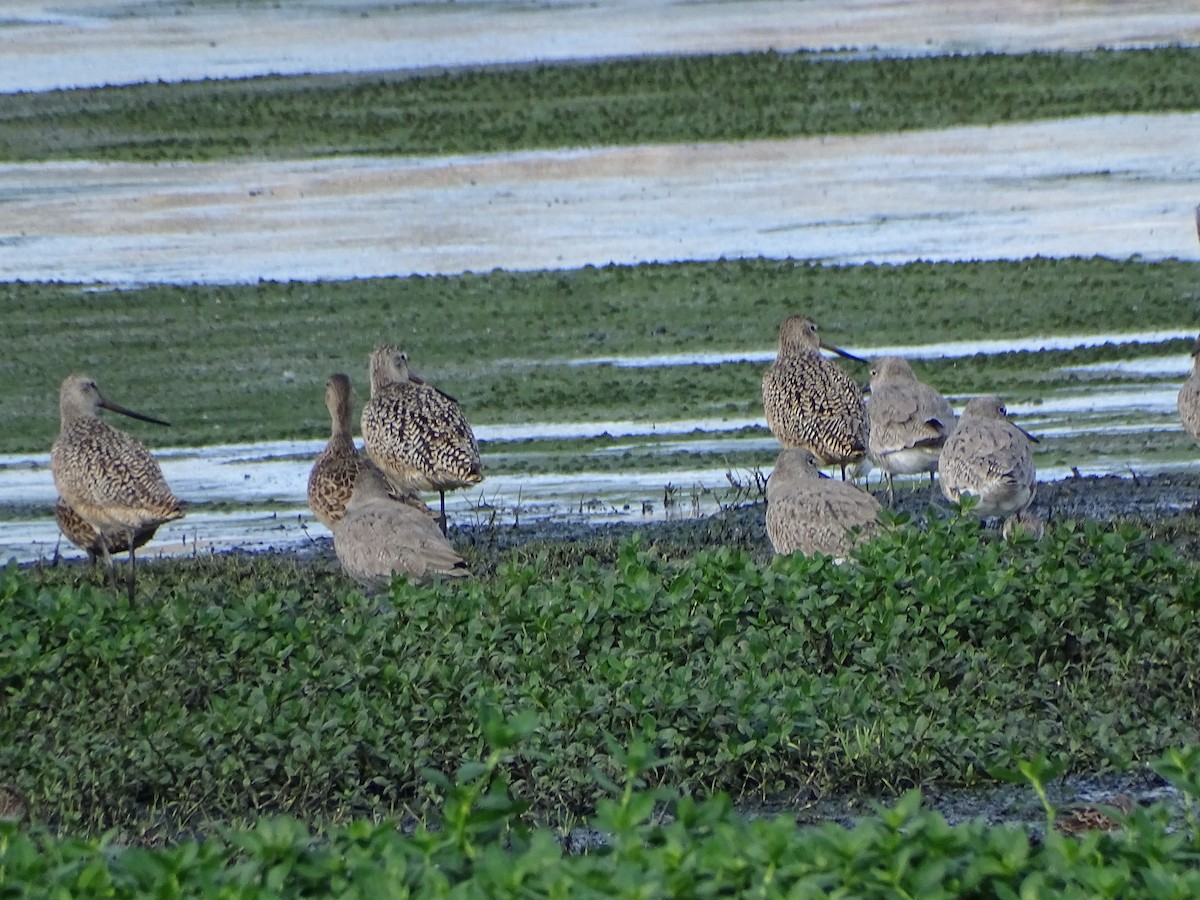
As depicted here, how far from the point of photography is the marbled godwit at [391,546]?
8.98 meters

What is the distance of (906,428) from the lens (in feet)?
37.6

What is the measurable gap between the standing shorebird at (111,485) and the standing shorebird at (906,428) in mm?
3628

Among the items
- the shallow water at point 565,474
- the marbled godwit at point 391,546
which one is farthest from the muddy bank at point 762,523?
the marbled godwit at point 391,546

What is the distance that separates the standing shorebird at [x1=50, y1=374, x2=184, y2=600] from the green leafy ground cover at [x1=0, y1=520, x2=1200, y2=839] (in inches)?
58.0

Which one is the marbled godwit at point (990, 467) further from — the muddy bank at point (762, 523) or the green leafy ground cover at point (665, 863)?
the green leafy ground cover at point (665, 863)

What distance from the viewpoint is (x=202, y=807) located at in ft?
21.7

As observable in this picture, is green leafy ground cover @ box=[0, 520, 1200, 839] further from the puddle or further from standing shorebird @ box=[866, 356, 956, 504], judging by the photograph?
the puddle

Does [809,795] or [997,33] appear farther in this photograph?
[997,33]

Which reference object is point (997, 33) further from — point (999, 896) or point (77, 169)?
point (999, 896)

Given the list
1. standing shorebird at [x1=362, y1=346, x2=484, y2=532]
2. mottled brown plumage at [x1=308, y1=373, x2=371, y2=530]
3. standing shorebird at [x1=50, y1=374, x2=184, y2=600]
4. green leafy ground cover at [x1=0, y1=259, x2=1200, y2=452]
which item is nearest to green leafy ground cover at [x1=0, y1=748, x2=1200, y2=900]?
standing shorebird at [x1=50, y1=374, x2=184, y2=600]

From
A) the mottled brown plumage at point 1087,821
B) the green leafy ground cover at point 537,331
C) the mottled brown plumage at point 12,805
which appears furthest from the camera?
the green leafy ground cover at point 537,331

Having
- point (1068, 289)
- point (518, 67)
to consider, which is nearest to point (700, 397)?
point (1068, 289)

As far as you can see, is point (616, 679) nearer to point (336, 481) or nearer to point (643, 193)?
point (336, 481)

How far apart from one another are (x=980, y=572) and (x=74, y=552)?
18.2ft
